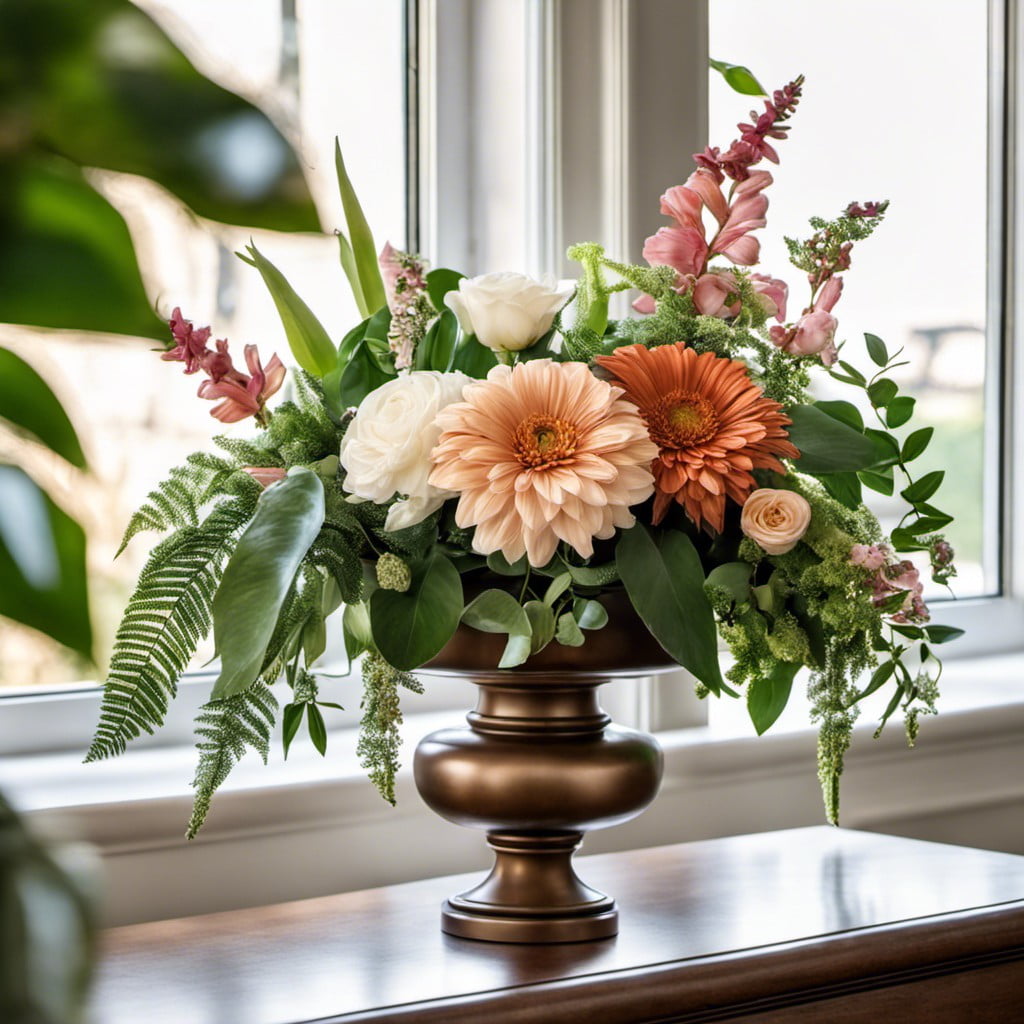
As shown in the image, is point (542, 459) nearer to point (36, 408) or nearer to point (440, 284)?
point (440, 284)

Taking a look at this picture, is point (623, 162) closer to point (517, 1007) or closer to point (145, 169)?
point (517, 1007)

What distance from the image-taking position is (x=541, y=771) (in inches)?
34.8

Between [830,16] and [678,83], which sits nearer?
[678,83]

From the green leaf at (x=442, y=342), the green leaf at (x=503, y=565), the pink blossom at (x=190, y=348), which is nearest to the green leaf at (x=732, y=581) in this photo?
the green leaf at (x=503, y=565)

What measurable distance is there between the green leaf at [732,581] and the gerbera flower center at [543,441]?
113 mm

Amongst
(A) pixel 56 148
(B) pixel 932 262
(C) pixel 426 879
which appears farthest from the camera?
Result: (B) pixel 932 262

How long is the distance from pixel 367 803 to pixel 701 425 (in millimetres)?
541

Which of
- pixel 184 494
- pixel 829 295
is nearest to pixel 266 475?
pixel 184 494

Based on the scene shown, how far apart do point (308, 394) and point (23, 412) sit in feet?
2.62

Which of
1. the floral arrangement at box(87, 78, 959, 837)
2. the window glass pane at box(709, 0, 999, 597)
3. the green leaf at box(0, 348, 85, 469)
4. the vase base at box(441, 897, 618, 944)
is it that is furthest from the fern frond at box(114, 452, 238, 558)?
the window glass pane at box(709, 0, 999, 597)

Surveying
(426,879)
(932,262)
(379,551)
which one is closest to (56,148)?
(379,551)

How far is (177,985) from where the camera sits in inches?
34.1

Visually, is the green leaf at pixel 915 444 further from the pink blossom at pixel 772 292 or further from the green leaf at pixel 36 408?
the green leaf at pixel 36 408

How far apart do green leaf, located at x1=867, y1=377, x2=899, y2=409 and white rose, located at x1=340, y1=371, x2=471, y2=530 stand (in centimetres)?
31
